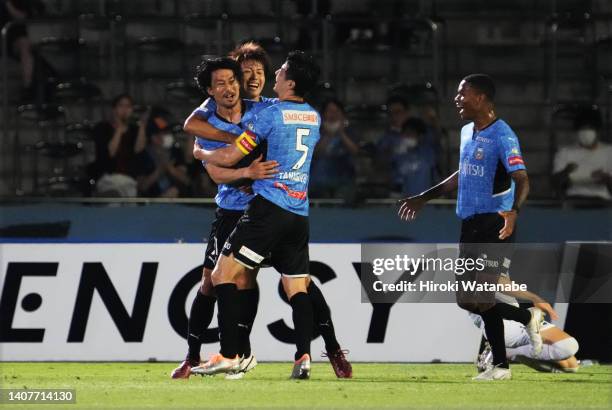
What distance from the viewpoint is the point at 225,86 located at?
8.32 m

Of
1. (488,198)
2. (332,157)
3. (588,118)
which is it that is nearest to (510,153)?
(488,198)

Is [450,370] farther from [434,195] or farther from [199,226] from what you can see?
[199,226]

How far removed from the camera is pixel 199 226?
40.9 ft

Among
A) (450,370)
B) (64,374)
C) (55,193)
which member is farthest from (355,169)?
(64,374)

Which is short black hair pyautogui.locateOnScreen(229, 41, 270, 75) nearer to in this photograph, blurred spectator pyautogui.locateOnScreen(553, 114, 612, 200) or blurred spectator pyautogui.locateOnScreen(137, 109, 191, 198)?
blurred spectator pyautogui.locateOnScreen(137, 109, 191, 198)

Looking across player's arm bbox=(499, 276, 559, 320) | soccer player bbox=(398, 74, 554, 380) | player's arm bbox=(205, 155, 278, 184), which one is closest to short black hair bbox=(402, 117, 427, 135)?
player's arm bbox=(499, 276, 559, 320)

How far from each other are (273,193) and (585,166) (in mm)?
6321

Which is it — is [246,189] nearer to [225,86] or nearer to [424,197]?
[225,86]

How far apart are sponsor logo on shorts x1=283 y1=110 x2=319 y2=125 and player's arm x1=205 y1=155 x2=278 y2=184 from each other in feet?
0.91

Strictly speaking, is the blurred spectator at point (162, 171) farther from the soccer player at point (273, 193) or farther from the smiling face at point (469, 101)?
the soccer player at point (273, 193)

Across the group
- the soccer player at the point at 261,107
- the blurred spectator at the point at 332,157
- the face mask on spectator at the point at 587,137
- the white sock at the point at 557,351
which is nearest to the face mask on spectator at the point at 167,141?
the blurred spectator at the point at 332,157

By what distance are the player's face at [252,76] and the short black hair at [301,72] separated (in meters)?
0.67

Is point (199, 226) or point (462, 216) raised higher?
point (462, 216)

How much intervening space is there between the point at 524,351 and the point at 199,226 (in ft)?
13.1
